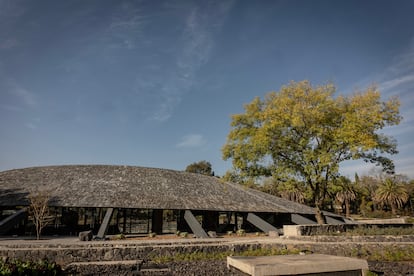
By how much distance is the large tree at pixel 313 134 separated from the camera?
18219 mm

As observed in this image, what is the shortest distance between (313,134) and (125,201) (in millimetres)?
15041

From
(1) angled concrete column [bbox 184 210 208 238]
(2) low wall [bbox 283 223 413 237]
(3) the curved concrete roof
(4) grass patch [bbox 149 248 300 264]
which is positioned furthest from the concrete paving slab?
(3) the curved concrete roof

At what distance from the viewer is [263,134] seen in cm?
1923

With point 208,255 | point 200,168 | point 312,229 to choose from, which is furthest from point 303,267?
point 200,168

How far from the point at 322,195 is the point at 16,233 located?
24.2 metres

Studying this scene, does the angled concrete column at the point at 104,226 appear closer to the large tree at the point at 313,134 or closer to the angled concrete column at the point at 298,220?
the large tree at the point at 313,134

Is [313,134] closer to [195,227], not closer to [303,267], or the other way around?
[195,227]

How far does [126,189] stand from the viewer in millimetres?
23703

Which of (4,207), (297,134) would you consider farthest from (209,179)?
(4,207)

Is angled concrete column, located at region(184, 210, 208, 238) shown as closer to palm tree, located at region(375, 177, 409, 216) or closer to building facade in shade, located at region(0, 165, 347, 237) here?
building facade in shade, located at region(0, 165, 347, 237)

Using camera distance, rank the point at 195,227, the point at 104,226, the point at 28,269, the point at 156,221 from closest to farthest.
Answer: the point at 28,269 < the point at 104,226 < the point at 195,227 < the point at 156,221

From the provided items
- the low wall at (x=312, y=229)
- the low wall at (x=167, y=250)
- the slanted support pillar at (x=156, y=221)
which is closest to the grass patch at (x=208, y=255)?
the low wall at (x=167, y=250)

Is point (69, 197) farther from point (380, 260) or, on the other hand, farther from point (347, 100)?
point (347, 100)

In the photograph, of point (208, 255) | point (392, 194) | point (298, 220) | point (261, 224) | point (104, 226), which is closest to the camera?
point (208, 255)
